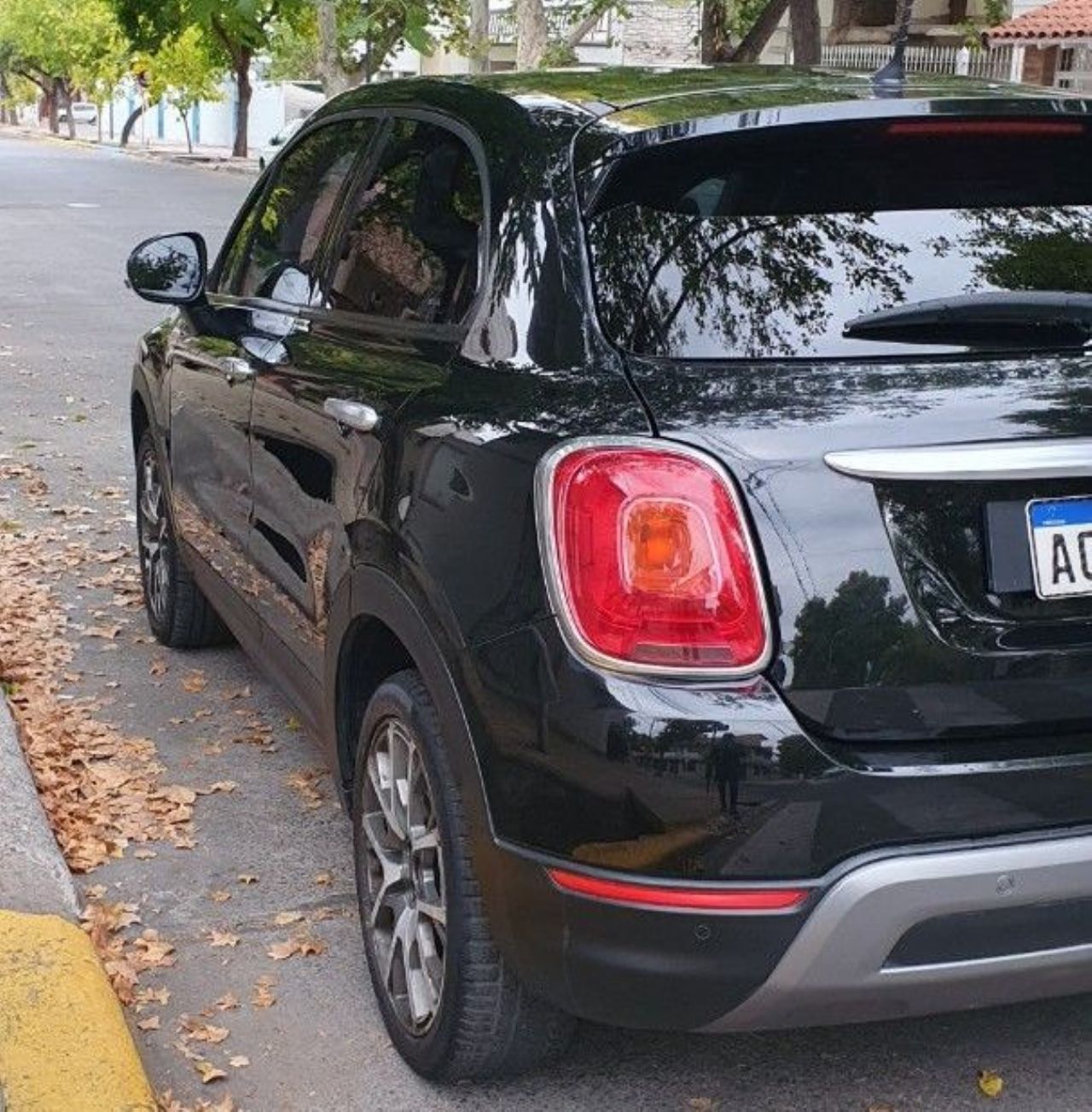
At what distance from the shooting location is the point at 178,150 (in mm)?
63938

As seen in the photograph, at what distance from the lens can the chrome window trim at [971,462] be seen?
2754 millimetres

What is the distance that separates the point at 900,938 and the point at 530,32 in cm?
2240

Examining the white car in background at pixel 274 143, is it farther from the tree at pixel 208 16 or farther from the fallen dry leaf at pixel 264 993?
the fallen dry leaf at pixel 264 993

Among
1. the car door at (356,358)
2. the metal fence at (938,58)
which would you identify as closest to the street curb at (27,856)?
the car door at (356,358)

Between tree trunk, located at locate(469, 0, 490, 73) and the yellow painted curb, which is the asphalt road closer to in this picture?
the yellow painted curb

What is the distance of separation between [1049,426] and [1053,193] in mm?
632

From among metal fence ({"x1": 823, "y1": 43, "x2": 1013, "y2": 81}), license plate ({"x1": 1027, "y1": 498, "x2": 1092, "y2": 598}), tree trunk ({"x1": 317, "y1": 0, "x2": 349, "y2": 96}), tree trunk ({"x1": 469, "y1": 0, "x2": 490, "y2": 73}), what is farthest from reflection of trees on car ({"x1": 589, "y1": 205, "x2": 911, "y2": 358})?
metal fence ({"x1": 823, "y1": 43, "x2": 1013, "y2": 81})

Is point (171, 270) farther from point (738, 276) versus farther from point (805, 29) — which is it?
point (805, 29)

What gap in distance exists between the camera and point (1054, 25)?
27.4m

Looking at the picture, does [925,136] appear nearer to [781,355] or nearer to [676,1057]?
[781,355]

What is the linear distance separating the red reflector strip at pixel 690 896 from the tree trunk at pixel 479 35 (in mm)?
25847

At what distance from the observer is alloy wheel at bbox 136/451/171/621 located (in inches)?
238

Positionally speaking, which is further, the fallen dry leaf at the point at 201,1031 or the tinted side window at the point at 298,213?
the tinted side window at the point at 298,213

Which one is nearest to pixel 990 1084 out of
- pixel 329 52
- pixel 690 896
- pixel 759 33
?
pixel 690 896
